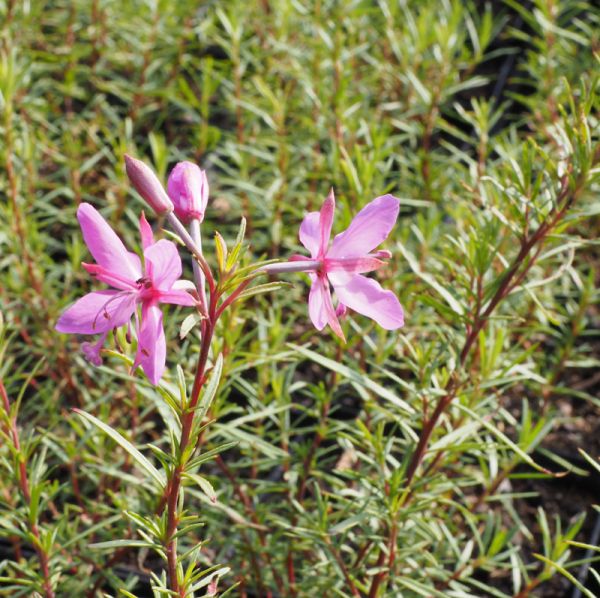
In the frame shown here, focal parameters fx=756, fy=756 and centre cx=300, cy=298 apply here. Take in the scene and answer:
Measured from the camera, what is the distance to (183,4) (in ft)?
12.0

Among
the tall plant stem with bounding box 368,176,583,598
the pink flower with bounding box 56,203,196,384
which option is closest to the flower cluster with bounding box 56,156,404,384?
the pink flower with bounding box 56,203,196,384

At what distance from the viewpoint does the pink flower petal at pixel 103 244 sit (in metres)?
0.99

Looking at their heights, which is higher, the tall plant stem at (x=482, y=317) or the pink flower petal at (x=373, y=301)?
the pink flower petal at (x=373, y=301)

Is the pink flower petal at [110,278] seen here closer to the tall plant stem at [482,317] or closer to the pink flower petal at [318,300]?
the pink flower petal at [318,300]

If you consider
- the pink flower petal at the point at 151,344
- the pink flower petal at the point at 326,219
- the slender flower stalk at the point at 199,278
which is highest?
the pink flower petal at the point at 326,219

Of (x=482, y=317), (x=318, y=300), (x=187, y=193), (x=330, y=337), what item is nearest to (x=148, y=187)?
(x=187, y=193)

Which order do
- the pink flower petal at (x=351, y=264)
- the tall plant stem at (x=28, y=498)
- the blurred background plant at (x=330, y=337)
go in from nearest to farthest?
the pink flower petal at (x=351, y=264), the tall plant stem at (x=28, y=498), the blurred background plant at (x=330, y=337)

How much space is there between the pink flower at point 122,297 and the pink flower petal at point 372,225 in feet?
0.79

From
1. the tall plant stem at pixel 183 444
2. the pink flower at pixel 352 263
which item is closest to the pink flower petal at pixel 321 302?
the pink flower at pixel 352 263

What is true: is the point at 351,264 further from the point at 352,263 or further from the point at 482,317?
the point at 482,317

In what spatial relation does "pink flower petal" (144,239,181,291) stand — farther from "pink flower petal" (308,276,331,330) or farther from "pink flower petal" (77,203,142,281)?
"pink flower petal" (308,276,331,330)

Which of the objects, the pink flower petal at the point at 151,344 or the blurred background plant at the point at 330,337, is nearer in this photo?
the pink flower petal at the point at 151,344

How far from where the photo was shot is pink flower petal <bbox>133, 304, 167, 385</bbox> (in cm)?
98

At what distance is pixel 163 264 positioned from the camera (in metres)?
0.96
